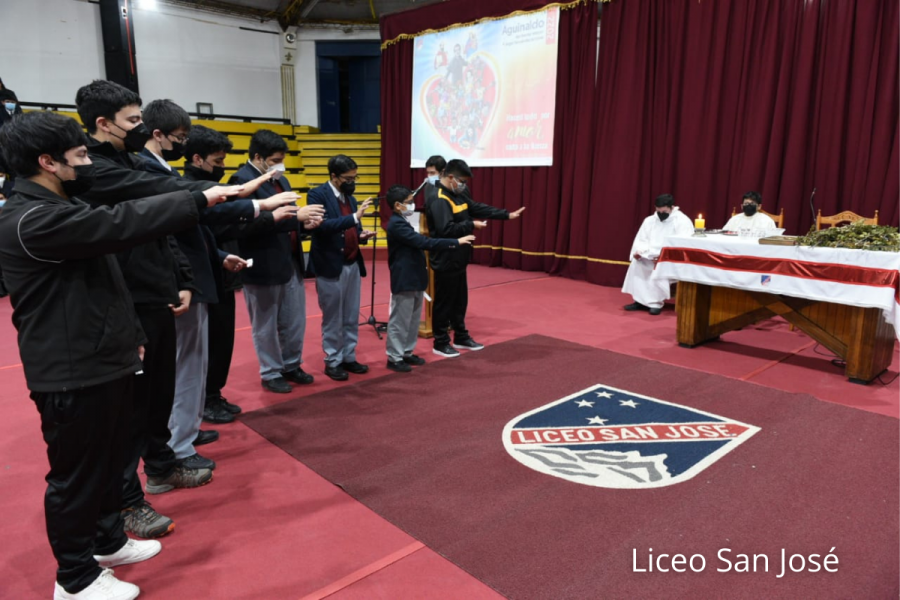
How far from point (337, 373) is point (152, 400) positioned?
1588 mm

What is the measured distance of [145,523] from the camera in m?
2.07

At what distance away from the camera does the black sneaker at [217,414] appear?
10.1ft

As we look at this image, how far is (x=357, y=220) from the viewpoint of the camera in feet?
11.3

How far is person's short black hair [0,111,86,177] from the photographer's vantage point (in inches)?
59.0

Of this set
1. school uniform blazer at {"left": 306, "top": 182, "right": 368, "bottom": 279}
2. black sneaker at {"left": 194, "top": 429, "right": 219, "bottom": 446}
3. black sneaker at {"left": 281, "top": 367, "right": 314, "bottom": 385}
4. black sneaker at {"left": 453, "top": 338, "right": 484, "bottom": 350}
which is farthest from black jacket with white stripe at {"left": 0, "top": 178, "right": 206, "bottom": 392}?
black sneaker at {"left": 453, "top": 338, "right": 484, "bottom": 350}

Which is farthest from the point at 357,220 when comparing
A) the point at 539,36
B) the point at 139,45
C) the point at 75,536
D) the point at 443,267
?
the point at 139,45

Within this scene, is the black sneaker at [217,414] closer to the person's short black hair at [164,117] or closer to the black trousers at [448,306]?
the person's short black hair at [164,117]

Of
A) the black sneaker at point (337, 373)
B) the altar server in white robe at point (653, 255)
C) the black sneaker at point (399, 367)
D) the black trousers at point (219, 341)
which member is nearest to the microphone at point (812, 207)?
the altar server in white robe at point (653, 255)

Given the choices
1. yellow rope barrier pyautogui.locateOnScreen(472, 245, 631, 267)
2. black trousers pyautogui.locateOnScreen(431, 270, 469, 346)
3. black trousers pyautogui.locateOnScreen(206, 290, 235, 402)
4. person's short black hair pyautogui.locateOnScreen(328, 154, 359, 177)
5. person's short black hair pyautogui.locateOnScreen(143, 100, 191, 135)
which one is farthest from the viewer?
yellow rope barrier pyautogui.locateOnScreen(472, 245, 631, 267)

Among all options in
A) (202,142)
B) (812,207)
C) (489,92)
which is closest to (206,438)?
(202,142)

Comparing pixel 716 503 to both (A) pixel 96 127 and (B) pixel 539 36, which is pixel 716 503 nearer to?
(A) pixel 96 127

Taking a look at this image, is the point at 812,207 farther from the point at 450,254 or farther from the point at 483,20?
the point at 483,20

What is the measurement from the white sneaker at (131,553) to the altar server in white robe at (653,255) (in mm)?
4815

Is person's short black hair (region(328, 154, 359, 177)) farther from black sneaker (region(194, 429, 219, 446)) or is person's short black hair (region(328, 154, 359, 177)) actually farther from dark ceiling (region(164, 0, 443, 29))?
dark ceiling (region(164, 0, 443, 29))
